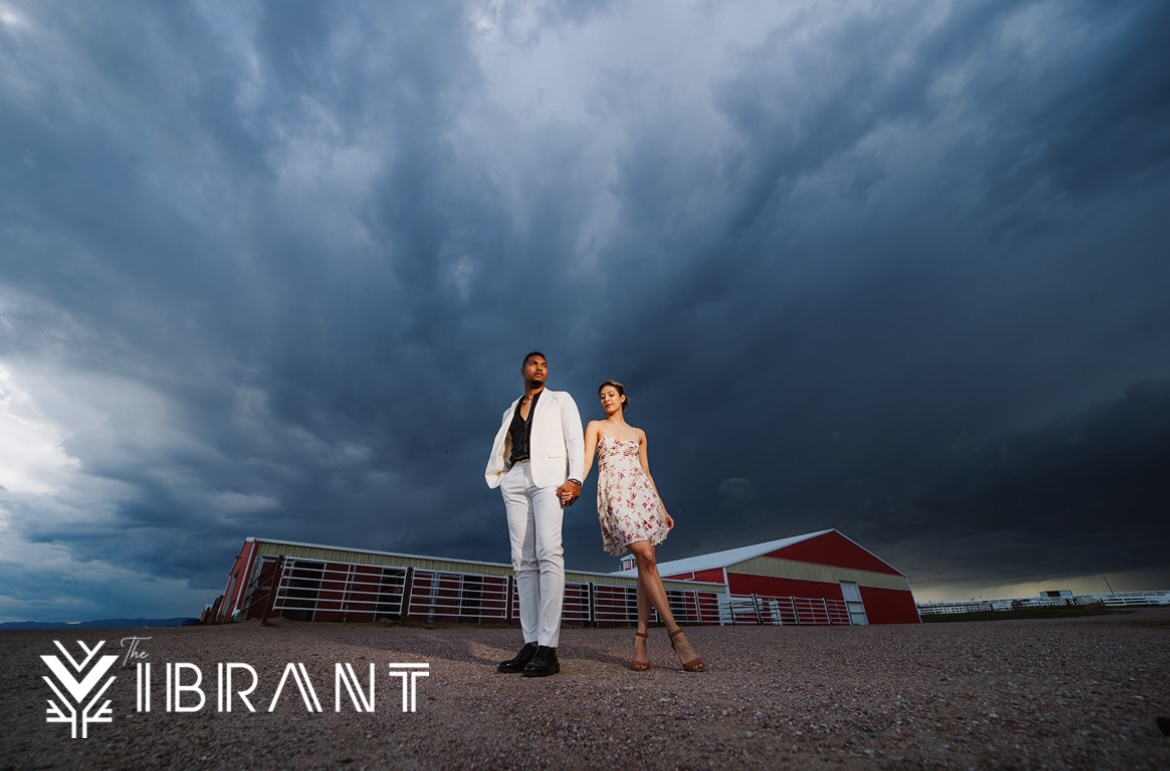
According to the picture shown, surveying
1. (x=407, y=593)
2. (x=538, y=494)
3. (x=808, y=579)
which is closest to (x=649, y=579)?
(x=538, y=494)

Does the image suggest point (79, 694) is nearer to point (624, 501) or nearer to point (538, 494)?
A: point (538, 494)

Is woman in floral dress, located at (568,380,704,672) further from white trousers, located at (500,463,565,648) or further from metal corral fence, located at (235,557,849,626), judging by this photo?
metal corral fence, located at (235,557,849,626)

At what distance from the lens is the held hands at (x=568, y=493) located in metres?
2.96

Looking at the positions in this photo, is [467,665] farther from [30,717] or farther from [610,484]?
[30,717]

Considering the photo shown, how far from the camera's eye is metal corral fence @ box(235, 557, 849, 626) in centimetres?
1090

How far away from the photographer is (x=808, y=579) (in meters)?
24.6

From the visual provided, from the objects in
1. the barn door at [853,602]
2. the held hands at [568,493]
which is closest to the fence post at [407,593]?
the held hands at [568,493]

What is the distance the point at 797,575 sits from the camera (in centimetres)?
2414

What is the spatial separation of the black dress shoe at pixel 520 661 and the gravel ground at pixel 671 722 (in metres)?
0.14

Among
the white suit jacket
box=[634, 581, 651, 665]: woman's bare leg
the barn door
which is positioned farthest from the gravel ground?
the barn door

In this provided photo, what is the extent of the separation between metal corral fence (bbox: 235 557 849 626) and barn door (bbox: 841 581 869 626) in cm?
442

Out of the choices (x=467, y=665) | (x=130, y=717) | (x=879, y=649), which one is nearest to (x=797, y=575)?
(x=879, y=649)

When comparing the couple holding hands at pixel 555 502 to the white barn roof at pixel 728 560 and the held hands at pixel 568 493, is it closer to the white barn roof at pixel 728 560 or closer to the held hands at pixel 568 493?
the held hands at pixel 568 493

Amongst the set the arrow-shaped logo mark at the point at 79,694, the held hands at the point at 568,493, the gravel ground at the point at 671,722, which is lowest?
the gravel ground at the point at 671,722
